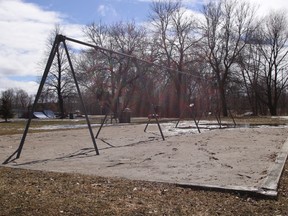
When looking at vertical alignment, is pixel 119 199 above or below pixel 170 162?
below

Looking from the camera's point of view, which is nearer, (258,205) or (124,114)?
(258,205)

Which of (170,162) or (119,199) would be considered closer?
(119,199)

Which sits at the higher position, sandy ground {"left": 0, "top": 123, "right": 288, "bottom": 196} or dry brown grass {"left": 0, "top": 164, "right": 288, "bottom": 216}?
sandy ground {"left": 0, "top": 123, "right": 288, "bottom": 196}

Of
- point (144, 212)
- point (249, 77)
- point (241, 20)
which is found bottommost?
point (144, 212)

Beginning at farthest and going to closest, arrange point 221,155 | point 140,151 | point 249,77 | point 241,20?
point 249,77 → point 241,20 → point 140,151 → point 221,155

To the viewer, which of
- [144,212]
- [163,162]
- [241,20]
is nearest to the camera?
[144,212]

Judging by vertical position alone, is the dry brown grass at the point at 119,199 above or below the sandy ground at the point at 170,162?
below

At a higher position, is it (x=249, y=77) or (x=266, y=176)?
(x=249, y=77)

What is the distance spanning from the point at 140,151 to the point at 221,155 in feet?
6.80

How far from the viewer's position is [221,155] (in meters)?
8.88

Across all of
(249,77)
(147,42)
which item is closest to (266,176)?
(147,42)

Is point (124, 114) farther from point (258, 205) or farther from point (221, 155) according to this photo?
point (258, 205)

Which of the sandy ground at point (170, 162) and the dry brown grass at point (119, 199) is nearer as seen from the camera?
the dry brown grass at point (119, 199)

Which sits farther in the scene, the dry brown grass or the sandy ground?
the sandy ground
